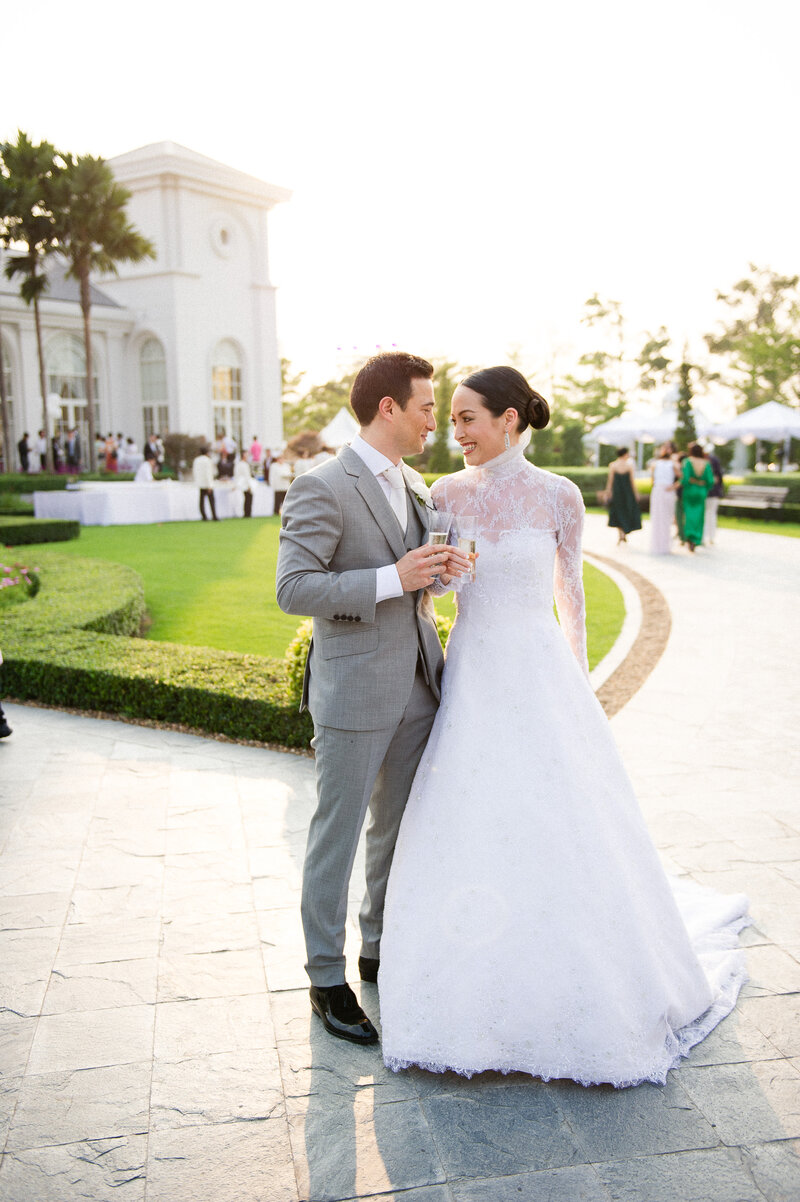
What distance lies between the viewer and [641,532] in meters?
18.5

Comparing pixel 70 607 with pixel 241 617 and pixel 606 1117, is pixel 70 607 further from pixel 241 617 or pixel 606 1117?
pixel 606 1117

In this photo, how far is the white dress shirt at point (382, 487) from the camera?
2541 mm

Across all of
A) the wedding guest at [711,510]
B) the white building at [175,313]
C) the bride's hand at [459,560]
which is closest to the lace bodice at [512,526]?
the bride's hand at [459,560]

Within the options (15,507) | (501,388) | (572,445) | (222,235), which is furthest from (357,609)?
(222,235)

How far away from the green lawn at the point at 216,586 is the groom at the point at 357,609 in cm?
493

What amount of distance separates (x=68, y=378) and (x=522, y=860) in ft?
106

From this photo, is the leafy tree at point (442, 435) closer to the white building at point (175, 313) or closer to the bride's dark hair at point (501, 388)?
the white building at point (175, 313)

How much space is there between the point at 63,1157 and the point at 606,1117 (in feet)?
4.37

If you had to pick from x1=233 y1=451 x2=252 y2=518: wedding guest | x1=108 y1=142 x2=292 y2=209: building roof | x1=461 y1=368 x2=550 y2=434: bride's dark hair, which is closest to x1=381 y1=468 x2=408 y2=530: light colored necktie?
x1=461 y1=368 x2=550 y2=434: bride's dark hair

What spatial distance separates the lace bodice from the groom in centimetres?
15

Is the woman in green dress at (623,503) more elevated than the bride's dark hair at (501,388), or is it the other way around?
the bride's dark hair at (501,388)

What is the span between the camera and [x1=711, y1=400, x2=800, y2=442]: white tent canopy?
88.8 feet

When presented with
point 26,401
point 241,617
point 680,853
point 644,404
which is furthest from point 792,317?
point 680,853

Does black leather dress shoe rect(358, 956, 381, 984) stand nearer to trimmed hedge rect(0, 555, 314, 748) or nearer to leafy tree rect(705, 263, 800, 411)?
trimmed hedge rect(0, 555, 314, 748)
